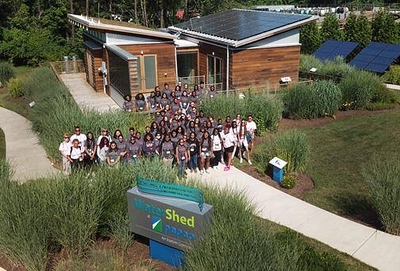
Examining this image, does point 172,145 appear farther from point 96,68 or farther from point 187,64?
point 187,64

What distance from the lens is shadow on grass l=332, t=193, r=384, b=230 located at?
32.2 ft

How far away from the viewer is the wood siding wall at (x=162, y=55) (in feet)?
64.8

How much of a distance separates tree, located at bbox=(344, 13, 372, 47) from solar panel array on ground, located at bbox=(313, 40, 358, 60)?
2.12m

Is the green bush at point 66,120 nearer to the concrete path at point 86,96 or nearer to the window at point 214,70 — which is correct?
the concrete path at point 86,96

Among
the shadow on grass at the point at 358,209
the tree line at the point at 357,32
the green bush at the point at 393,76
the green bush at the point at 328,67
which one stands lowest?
the shadow on grass at the point at 358,209

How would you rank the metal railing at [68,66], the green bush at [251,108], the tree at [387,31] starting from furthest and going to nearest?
the tree at [387,31] → the metal railing at [68,66] → the green bush at [251,108]

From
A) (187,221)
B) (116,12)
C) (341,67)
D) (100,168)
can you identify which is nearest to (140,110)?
(100,168)

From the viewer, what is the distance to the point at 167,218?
24.9 feet

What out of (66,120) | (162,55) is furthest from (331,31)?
(66,120)

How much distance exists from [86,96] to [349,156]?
12.8 meters

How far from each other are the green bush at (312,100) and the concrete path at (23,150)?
9604 millimetres

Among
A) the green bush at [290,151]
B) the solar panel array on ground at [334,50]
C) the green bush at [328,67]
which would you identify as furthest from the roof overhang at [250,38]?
the green bush at [290,151]

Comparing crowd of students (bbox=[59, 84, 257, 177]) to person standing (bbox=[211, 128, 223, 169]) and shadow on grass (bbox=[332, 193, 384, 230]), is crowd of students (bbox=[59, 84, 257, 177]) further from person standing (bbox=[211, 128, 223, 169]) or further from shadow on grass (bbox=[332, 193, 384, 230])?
shadow on grass (bbox=[332, 193, 384, 230])

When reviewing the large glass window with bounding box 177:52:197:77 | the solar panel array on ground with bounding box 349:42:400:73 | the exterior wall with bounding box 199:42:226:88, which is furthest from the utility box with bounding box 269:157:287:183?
the solar panel array on ground with bounding box 349:42:400:73
